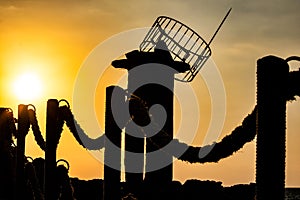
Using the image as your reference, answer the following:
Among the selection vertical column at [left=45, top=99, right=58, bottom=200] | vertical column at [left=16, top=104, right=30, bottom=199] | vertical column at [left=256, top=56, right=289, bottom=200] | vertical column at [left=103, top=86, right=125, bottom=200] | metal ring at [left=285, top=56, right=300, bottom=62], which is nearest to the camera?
vertical column at [left=256, top=56, right=289, bottom=200]

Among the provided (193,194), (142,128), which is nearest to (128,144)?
(142,128)

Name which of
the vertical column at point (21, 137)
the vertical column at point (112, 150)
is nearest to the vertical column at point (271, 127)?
the vertical column at point (112, 150)

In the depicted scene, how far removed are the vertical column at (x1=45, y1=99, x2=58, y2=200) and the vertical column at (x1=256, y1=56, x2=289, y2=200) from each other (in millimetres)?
6763

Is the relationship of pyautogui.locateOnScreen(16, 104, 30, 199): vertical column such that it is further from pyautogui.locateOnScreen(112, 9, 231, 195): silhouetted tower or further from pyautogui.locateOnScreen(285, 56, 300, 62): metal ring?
pyautogui.locateOnScreen(285, 56, 300, 62): metal ring

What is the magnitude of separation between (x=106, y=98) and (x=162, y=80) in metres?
1.22

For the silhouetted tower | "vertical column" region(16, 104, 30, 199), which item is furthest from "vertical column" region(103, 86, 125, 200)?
"vertical column" region(16, 104, 30, 199)

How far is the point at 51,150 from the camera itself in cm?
1184

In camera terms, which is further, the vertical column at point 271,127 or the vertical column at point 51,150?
the vertical column at point 51,150

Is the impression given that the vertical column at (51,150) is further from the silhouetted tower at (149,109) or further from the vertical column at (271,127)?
the vertical column at (271,127)

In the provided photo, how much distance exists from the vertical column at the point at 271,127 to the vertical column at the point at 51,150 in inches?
266

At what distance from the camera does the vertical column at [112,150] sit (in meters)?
9.13

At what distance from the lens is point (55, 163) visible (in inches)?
468

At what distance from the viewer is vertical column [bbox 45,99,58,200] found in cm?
1184

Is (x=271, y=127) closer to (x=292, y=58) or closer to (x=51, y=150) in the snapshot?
(x=292, y=58)
